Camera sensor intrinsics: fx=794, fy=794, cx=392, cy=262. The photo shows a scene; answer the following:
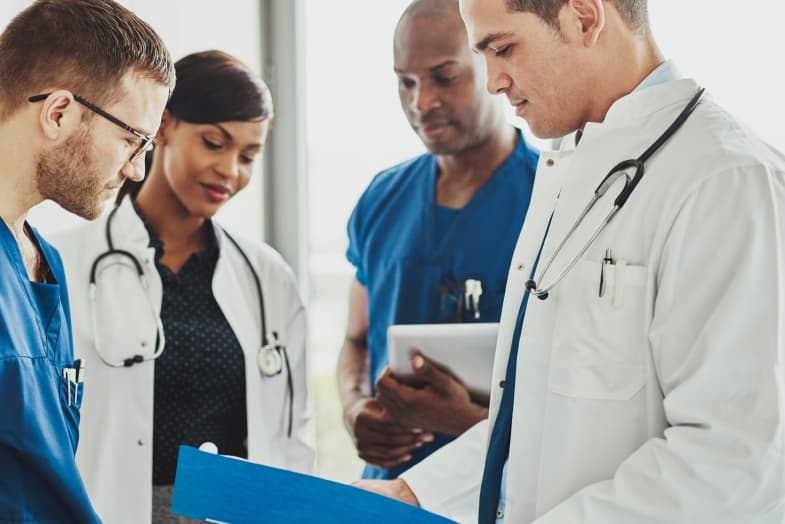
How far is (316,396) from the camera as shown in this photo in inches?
116

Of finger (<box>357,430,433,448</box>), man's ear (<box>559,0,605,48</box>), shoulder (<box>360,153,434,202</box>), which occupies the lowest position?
finger (<box>357,430,433,448</box>)

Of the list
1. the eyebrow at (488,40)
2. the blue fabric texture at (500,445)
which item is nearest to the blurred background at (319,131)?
the eyebrow at (488,40)

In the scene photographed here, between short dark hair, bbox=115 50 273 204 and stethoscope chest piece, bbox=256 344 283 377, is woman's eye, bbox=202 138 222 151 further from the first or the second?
stethoscope chest piece, bbox=256 344 283 377

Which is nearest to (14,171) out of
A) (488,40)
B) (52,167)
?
(52,167)

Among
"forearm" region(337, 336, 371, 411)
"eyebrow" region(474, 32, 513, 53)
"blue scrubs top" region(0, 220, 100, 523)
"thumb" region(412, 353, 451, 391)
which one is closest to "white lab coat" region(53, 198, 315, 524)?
"forearm" region(337, 336, 371, 411)

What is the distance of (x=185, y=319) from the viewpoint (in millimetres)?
1787

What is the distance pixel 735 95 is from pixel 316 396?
1738mm

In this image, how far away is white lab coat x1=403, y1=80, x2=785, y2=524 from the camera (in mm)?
911

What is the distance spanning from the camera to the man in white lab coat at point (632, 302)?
0.91m

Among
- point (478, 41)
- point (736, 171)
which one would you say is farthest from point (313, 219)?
point (736, 171)

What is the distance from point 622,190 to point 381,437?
1.01 metres

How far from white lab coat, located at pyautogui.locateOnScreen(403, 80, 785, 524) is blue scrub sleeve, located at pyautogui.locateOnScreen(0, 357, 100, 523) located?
0.61 meters

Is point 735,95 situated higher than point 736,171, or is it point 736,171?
point 735,95

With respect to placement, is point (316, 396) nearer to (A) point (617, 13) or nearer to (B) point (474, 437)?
(B) point (474, 437)
